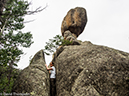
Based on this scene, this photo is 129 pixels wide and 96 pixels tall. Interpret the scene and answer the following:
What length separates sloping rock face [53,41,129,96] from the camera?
5.84 metres

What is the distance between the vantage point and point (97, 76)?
6.36 m

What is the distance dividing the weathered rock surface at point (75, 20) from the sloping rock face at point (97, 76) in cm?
1907

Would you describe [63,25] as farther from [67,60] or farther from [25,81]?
[25,81]

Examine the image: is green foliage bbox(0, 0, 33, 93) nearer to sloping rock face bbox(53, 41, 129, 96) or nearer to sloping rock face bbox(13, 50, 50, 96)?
sloping rock face bbox(13, 50, 50, 96)

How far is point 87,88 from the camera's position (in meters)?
6.07

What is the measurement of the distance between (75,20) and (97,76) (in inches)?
875

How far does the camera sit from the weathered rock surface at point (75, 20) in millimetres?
26098

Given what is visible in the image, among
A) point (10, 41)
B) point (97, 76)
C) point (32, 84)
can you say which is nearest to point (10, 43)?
point (10, 41)

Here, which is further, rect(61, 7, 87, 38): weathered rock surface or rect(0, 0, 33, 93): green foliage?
rect(61, 7, 87, 38): weathered rock surface

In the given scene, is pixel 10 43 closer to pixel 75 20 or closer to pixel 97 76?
pixel 97 76

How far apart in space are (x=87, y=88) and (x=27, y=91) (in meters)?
4.99

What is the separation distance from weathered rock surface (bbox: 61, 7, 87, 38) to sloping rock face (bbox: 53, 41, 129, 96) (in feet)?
62.6

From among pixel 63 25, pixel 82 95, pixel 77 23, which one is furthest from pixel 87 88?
pixel 63 25

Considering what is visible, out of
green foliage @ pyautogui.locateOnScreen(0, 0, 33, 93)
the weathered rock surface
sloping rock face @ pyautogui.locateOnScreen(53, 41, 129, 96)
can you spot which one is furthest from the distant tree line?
the weathered rock surface
